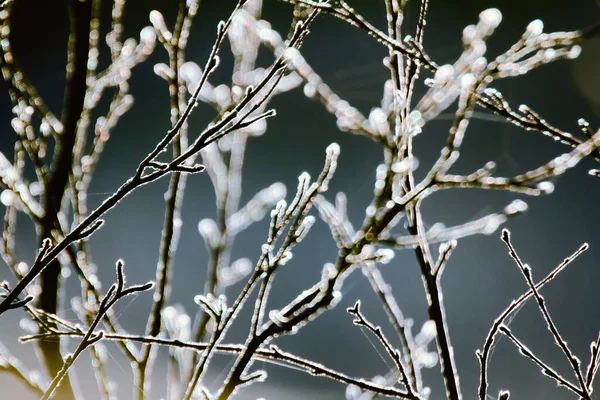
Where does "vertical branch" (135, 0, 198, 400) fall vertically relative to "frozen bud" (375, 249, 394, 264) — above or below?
above

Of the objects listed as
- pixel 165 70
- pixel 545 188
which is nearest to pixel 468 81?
pixel 545 188

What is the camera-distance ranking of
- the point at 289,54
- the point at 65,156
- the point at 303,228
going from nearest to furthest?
the point at 289,54 < the point at 303,228 < the point at 65,156

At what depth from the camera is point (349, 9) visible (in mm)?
1169

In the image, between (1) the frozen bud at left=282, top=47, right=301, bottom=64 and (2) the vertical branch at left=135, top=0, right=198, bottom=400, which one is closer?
(1) the frozen bud at left=282, top=47, right=301, bottom=64

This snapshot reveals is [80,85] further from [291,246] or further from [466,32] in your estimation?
[466,32]

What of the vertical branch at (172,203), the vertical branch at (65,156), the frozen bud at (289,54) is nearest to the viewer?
the frozen bud at (289,54)

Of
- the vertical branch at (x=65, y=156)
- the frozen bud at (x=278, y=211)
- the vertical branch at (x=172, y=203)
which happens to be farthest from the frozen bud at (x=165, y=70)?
the frozen bud at (x=278, y=211)

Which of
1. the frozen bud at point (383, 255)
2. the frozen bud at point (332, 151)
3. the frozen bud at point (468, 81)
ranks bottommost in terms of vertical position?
the frozen bud at point (383, 255)

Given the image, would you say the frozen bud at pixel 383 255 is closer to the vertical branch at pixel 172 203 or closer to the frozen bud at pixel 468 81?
the frozen bud at pixel 468 81

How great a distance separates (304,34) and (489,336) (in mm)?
1100

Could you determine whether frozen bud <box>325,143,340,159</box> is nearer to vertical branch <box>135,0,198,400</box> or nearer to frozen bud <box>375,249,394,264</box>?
frozen bud <box>375,249,394,264</box>

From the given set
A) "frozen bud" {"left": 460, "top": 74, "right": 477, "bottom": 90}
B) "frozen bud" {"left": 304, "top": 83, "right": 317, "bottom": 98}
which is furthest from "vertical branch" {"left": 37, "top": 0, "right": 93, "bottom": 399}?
"frozen bud" {"left": 460, "top": 74, "right": 477, "bottom": 90}

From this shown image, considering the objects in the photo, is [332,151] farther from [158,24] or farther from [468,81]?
[158,24]

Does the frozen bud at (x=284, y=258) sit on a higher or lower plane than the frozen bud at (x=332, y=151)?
lower
